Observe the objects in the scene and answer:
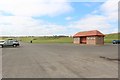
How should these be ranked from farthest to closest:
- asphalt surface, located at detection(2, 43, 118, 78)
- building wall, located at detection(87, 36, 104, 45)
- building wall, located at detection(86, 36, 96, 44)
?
1. building wall, located at detection(86, 36, 96, 44)
2. building wall, located at detection(87, 36, 104, 45)
3. asphalt surface, located at detection(2, 43, 118, 78)

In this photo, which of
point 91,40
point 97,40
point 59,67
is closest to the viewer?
point 59,67

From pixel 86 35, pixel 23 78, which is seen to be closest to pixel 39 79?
pixel 23 78

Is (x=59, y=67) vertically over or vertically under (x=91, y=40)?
under

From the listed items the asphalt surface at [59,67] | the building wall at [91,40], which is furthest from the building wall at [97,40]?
the asphalt surface at [59,67]

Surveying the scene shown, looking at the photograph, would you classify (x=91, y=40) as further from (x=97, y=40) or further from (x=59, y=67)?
(x=59, y=67)

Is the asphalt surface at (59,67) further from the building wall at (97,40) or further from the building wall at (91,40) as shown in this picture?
the building wall at (91,40)

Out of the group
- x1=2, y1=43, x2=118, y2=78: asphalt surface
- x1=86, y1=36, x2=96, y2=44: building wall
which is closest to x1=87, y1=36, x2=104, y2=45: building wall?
x1=86, y1=36, x2=96, y2=44: building wall

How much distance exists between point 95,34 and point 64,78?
2178 inches

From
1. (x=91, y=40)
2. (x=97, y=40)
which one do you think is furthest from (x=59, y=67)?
(x=91, y=40)

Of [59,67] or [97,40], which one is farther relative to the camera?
[97,40]

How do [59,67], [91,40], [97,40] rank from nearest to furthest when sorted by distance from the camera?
[59,67], [97,40], [91,40]

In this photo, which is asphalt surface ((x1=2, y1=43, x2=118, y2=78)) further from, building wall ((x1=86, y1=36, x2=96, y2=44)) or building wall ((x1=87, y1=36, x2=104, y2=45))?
building wall ((x1=86, y1=36, x2=96, y2=44))

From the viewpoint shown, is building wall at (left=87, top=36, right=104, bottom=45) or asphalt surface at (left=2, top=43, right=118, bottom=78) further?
building wall at (left=87, top=36, right=104, bottom=45)

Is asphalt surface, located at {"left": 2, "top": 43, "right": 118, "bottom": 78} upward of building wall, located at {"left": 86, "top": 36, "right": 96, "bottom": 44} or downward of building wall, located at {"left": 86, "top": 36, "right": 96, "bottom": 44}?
downward
